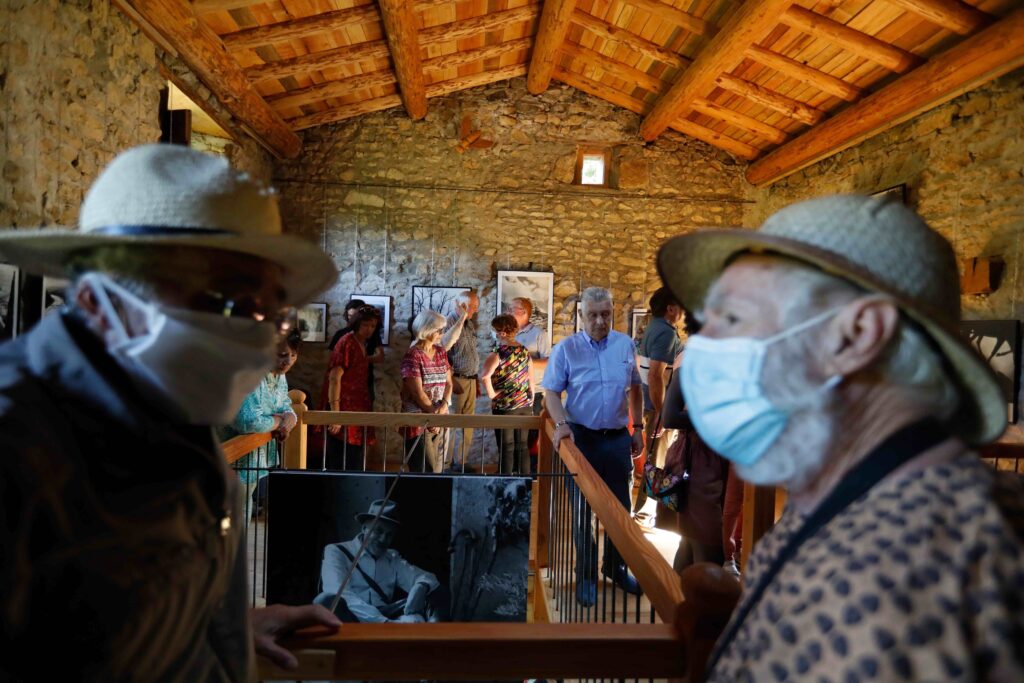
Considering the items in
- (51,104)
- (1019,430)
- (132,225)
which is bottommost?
(1019,430)

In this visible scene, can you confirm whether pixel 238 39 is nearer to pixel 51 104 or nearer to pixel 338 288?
pixel 51 104

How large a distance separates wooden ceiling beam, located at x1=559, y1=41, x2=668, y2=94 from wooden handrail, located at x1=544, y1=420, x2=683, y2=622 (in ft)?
19.4

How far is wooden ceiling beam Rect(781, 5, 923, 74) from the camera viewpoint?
4684 mm

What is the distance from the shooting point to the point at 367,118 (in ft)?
24.2

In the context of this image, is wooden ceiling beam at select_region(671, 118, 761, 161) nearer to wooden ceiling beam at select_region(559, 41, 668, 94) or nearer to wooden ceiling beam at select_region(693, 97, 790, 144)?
wooden ceiling beam at select_region(693, 97, 790, 144)

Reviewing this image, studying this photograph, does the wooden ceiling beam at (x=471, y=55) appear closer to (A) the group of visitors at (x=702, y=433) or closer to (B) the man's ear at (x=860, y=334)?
(A) the group of visitors at (x=702, y=433)

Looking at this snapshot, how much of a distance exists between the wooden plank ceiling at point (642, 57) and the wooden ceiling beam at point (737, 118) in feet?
0.05

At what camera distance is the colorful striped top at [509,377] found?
17.3 feet

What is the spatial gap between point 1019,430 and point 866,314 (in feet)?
15.2

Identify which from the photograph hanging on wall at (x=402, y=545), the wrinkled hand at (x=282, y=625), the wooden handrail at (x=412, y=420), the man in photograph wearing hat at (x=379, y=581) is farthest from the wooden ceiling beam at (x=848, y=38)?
the wrinkled hand at (x=282, y=625)

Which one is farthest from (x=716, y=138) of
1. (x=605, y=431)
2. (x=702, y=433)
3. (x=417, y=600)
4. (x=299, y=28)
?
(x=702, y=433)

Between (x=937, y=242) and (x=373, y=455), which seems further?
(x=373, y=455)

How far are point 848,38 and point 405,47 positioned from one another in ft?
12.5

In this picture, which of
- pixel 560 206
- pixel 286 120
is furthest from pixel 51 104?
pixel 560 206
